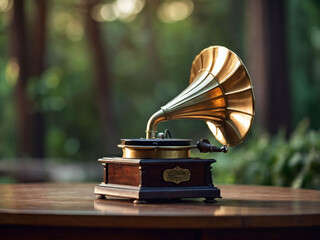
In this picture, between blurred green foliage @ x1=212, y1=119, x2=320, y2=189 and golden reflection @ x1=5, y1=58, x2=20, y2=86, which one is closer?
blurred green foliage @ x1=212, y1=119, x2=320, y2=189

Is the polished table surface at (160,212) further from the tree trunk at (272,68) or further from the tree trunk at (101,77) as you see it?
the tree trunk at (101,77)

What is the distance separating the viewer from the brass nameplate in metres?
2.82

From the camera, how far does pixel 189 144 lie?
115 inches

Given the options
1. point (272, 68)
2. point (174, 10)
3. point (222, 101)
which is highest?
point (174, 10)

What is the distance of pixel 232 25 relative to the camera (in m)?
18.1

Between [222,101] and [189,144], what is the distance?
0.28m

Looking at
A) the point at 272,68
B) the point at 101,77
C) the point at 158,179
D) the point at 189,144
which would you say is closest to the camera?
the point at 158,179

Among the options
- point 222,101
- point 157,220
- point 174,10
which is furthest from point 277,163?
point 174,10

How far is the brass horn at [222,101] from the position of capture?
2.98 m

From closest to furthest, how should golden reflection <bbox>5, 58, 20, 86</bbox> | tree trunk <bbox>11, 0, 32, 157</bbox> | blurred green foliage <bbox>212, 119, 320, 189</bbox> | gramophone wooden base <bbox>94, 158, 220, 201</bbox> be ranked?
gramophone wooden base <bbox>94, 158, 220, 201</bbox>, blurred green foliage <bbox>212, 119, 320, 189</bbox>, tree trunk <bbox>11, 0, 32, 157</bbox>, golden reflection <bbox>5, 58, 20, 86</bbox>

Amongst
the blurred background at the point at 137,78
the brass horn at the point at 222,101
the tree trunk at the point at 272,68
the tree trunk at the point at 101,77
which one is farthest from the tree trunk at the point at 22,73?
the brass horn at the point at 222,101

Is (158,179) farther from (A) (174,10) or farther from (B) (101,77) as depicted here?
(A) (174,10)

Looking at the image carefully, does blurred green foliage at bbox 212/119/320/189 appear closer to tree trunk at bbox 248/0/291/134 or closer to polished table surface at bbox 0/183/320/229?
tree trunk at bbox 248/0/291/134

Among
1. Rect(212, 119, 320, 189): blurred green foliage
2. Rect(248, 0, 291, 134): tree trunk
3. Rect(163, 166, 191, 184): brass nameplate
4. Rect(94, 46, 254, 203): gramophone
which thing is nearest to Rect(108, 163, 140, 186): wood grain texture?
Rect(94, 46, 254, 203): gramophone
